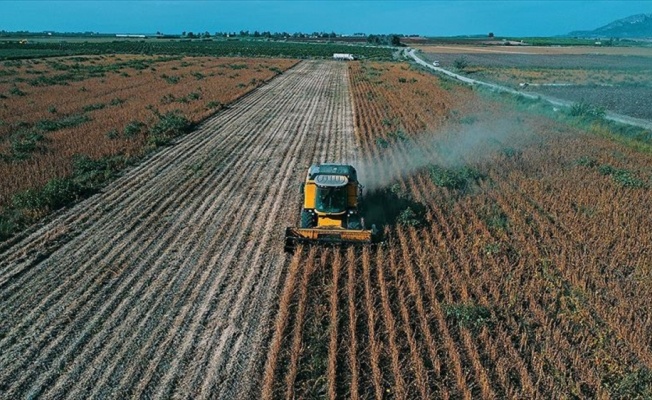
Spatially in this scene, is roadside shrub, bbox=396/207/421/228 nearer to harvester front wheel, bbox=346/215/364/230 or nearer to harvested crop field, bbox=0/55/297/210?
harvester front wheel, bbox=346/215/364/230

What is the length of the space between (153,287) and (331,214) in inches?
164

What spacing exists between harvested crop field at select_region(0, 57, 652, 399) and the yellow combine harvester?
0.40m

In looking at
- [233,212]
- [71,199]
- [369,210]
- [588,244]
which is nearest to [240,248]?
[233,212]

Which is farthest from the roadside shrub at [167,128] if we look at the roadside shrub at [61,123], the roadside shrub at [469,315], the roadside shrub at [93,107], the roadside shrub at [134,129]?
the roadside shrub at [469,315]

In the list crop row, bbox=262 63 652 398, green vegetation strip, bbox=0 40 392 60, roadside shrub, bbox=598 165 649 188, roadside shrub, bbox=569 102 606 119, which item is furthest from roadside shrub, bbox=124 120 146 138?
green vegetation strip, bbox=0 40 392 60

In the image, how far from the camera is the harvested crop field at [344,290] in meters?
7.39

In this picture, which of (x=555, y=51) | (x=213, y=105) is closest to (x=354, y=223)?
(x=213, y=105)

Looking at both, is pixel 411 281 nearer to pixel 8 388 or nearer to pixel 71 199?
pixel 8 388

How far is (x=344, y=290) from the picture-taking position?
32.0 feet

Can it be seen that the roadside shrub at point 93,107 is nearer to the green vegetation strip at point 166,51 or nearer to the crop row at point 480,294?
the crop row at point 480,294

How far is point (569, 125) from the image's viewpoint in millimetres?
27438

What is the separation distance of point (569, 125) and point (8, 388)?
28232 mm

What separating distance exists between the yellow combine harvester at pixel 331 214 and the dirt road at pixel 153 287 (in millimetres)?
933

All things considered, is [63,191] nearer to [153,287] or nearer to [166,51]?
[153,287]
